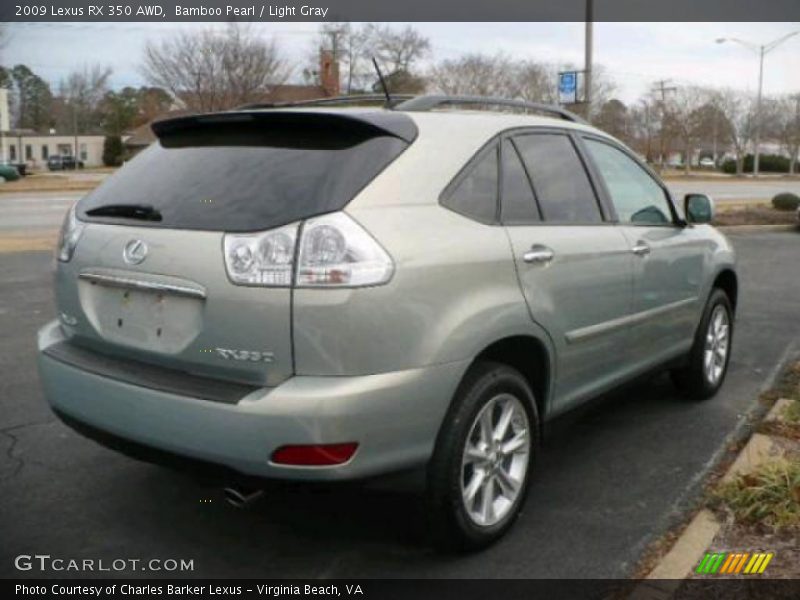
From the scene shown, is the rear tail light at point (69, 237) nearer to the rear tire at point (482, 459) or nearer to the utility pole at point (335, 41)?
the rear tire at point (482, 459)

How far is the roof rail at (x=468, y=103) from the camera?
131 inches

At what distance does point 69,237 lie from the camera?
3256 mm

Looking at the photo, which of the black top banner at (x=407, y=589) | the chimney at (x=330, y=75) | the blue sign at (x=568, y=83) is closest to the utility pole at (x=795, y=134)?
the chimney at (x=330, y=75)

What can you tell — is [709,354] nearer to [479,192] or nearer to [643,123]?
[479,192]

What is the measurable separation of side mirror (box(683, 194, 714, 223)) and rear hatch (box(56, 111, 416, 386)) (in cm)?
258

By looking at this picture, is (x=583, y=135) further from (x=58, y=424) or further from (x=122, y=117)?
(x=122, y=117)

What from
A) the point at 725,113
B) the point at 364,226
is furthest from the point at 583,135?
the point at 725,113

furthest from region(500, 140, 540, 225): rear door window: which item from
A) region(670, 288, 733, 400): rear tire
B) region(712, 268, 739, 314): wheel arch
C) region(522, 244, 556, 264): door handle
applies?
region(712, 268, 739, 314): wheel arch

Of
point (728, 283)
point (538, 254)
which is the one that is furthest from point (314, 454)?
point (728, 283)

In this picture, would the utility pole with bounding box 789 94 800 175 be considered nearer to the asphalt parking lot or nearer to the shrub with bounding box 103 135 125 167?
the shrub with bounding box 103 135 125 167

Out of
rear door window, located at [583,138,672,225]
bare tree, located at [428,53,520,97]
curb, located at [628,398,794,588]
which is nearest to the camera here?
curb, located at [628,398,794,588]

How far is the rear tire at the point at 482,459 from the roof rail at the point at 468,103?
110 cm

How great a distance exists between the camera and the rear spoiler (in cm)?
295

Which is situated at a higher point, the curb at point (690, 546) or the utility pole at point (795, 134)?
the utility pole at point (795, 134)
